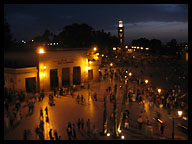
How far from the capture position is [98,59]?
32.1 metres

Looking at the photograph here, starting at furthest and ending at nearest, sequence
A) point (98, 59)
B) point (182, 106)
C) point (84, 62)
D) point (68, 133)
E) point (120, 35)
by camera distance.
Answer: point (120, 35), point (98, 59), point (84, 62), point (182, 106), point (68, 133)

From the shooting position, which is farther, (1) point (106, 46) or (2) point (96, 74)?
(1) point (106, 46)

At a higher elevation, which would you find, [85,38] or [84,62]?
[85,38]

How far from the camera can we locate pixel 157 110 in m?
17.0

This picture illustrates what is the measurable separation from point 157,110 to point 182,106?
2.23 m

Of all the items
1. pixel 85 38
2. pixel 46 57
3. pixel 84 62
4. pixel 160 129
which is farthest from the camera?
pixel 85 38

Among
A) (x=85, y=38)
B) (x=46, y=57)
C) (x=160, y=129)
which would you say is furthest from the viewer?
(x=85, y=38)

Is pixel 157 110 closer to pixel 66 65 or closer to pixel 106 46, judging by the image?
pixel 66 65

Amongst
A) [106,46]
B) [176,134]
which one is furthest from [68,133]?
[106,46]

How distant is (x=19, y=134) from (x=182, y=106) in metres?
13.5

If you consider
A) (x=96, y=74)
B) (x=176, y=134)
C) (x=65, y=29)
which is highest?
(x=65, y=29)

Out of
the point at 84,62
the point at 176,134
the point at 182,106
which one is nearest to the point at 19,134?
the point at 176,134

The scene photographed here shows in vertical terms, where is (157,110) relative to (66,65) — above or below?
below

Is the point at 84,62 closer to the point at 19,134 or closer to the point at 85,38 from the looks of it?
the point at 19,134
